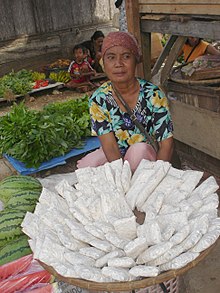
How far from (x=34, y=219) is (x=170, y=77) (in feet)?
10.00

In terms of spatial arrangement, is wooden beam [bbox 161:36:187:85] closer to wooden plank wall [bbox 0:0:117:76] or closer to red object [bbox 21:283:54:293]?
red object [bbox 21:283:54:293]

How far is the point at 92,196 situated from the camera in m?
2.05

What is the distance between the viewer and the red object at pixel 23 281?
2186mm

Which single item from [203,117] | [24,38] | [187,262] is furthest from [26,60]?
[187,262]

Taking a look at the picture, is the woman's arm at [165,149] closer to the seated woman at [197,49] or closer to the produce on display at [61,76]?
the seated woman at [197,49]

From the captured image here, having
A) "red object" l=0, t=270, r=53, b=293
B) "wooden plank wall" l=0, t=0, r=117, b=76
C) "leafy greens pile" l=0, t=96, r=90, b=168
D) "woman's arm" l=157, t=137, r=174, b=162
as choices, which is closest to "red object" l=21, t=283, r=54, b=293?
"red object" l=0, t=270, r=53, b=293

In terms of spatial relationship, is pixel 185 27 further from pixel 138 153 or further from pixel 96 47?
pixel 96 47

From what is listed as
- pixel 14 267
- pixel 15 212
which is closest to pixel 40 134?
pixel 15 212

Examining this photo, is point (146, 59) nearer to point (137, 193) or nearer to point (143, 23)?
point (143, 23)

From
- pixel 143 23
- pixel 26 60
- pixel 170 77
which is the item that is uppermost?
pixel 143 23

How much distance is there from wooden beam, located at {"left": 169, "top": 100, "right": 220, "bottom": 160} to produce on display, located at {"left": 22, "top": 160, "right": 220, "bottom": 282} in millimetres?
2035

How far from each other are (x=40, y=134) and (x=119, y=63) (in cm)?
201

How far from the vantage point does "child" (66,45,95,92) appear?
883 cm

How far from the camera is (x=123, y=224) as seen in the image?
69.1 inches
